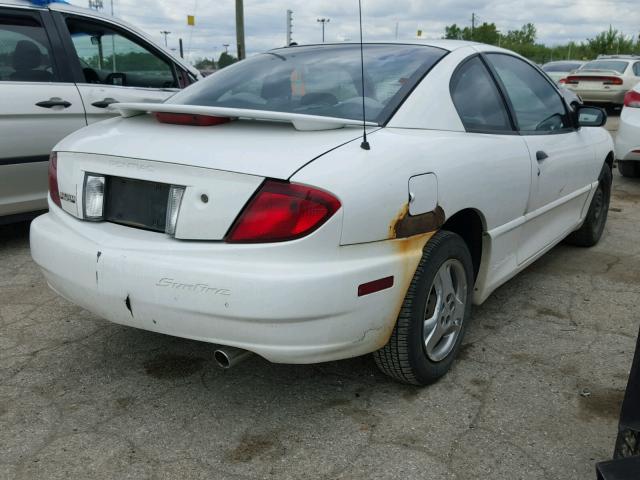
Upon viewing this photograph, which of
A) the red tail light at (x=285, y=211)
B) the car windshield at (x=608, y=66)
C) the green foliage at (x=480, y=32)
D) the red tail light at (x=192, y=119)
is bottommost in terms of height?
the red tail light at (x=285, y=211)

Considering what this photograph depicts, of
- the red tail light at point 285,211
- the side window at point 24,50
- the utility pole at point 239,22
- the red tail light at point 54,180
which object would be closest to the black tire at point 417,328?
the red tail light at point 285,211

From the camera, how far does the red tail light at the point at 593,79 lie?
15.5m

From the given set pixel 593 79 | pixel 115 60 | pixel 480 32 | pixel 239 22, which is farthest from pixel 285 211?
pixel 480 32

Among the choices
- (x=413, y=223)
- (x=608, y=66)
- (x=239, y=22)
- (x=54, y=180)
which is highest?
(x=239, y=22)

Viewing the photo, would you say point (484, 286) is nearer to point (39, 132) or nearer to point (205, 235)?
point (205, 235)

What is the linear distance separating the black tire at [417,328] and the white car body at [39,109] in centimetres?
223

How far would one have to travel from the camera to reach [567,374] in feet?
8.97

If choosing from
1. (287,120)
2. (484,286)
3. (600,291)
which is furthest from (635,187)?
(287,120)

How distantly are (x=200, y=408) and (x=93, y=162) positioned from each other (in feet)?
3.33

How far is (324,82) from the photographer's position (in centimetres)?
277

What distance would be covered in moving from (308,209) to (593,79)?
15.9m

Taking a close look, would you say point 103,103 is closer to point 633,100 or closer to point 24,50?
point 24,50

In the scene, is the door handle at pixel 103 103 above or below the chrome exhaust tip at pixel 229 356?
above

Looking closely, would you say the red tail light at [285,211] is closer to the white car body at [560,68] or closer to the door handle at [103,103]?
the door handle at [103,103]
